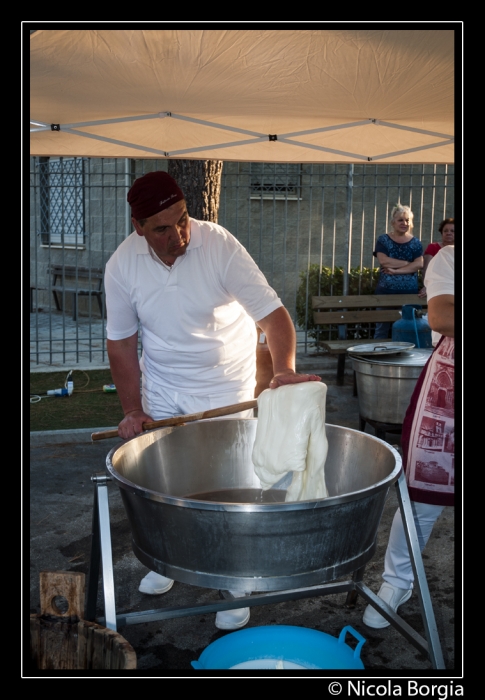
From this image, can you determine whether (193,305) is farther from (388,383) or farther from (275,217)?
(275,217)

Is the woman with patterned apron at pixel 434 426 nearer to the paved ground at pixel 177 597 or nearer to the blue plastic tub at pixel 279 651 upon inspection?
the paved ground at pixel 177 597

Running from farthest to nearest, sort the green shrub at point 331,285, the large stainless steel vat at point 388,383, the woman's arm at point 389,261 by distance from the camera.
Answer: the green shrub at point 331,285, the woman's arm at point 389,261, the large stainless steel vat at point 388,383

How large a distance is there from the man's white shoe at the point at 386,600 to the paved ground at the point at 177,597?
5 centimetres

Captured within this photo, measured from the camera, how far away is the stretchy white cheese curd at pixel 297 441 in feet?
7.48

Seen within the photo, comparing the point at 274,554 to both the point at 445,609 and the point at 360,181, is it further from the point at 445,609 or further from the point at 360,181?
the point at 360,181

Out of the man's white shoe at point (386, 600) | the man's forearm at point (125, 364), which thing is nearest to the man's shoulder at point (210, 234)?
the man's forearm at point (125, 364)

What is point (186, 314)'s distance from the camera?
3.00 m

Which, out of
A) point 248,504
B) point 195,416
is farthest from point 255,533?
point 195,416

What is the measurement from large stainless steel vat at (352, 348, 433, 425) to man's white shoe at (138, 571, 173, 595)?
7.17ft

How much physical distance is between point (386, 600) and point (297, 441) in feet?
3.83

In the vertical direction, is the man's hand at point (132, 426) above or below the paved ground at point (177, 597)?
above

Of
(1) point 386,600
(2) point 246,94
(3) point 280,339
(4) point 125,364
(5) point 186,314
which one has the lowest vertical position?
(1) point 386,600

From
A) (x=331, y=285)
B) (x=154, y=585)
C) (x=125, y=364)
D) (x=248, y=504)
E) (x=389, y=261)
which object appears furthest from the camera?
(x=331, y=285)

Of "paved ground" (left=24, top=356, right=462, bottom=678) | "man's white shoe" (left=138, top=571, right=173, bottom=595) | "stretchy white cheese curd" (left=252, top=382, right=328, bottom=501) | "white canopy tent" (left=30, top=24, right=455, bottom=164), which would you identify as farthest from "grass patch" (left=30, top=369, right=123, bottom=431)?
"stretchy white cheese curd" (left=252, top=382, right=328, bottom=501)
